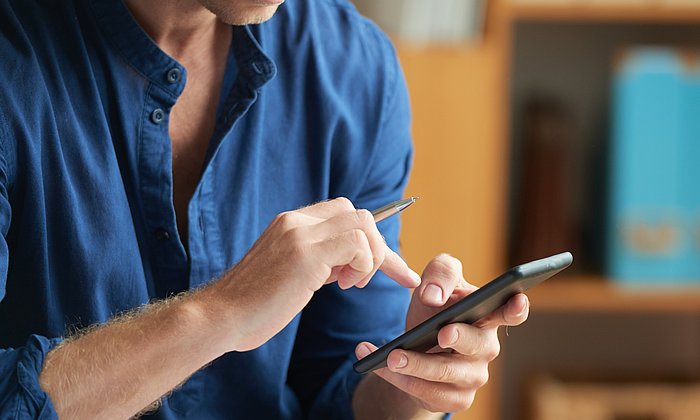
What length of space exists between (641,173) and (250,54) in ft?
3.67

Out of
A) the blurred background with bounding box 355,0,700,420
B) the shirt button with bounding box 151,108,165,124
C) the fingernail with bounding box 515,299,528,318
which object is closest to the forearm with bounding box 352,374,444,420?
the fingernail with bounding box 515,299,528,318

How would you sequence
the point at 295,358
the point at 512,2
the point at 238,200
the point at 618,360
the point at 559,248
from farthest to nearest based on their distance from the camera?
the point at 618,360 → the point at 559,248 → the point at 512,2 → the point at 295,358 → the point at 238,200

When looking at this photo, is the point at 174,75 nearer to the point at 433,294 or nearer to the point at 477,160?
the point at 433,294

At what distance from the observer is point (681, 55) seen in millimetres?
2029

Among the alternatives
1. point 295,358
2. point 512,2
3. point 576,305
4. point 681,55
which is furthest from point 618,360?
point 295,358

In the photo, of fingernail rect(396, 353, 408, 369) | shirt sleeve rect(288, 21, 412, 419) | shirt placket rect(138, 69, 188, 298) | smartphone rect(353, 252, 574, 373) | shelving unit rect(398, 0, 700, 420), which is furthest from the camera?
shelving unit rect(398, 0, 700, 420)

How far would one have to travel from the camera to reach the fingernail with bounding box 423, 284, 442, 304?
1.00m

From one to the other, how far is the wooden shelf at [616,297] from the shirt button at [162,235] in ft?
3.77

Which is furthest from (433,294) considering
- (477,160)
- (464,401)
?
(477,160)

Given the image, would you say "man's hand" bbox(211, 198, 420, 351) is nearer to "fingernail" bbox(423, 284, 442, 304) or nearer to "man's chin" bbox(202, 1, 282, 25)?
"fingernail" bbox(423, 284, 442, 304)

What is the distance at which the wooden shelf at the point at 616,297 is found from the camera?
2082 mm

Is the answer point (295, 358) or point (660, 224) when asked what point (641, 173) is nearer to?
point (660, 224)

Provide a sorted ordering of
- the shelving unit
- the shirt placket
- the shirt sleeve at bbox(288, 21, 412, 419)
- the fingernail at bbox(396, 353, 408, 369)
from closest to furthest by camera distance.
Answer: the fingernail at bbox(396, 353, 408, 369), the shirt placket, the shirt sleeve at bbox(288, 21, 412, 419), the shelving unit

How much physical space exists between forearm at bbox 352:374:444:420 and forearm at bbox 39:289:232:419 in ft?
0.93
